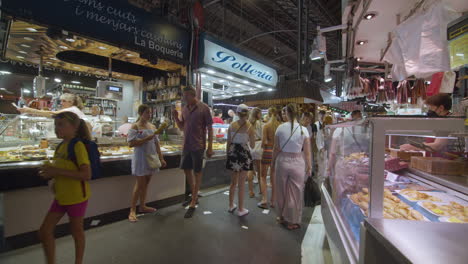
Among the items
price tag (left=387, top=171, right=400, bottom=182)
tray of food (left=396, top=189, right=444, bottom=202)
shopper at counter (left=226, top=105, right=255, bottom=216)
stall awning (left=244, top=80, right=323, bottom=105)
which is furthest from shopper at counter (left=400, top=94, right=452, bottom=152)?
stall awning (left=244, top=80, right=323, bottom=105)

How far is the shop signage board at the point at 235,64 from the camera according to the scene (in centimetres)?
441

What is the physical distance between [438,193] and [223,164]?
13.6 ft

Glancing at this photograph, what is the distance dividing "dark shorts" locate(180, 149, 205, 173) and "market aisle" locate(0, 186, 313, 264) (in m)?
0.79

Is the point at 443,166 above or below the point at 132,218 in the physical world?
above

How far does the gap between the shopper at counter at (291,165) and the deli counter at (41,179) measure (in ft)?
6.51

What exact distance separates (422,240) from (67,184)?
252 cm

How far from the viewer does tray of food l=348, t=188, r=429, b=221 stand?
4.57 ft

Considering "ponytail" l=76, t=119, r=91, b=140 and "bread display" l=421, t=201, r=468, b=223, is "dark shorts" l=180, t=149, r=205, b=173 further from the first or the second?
"bread display" l=421, t=201, r=468, b=223

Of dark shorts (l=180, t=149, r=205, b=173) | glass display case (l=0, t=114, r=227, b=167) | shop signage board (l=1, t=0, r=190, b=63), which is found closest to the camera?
shop signage board (l=1, t=0, r=190, b=63)

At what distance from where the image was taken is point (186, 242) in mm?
2715

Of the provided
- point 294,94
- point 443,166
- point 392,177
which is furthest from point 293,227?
point 294,94

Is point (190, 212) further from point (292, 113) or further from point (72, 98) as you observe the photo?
point (72, 98)

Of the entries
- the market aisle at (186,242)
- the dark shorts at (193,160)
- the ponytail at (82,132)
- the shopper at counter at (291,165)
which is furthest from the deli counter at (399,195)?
the ponytail at (82,132)

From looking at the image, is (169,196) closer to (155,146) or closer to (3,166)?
(155,146)
